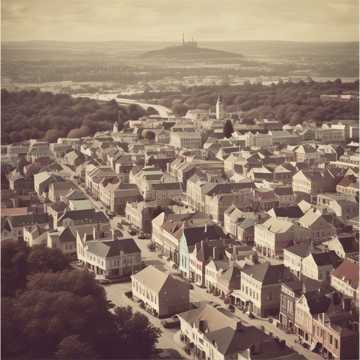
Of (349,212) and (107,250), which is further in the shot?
(349,212)

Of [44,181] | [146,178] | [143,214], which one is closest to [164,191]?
[146,178]

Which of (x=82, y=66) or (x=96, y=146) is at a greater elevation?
(x=82, y=66)

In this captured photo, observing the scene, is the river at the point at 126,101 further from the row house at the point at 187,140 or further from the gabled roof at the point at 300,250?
the gabled roof at the point at 300,250

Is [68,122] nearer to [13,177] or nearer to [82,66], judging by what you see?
[82,66]

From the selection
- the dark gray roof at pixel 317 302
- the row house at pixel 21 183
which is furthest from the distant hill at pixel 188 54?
the dark gray roof at pixel 317 302

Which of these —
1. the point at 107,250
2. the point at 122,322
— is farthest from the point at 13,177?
the point at 122,322

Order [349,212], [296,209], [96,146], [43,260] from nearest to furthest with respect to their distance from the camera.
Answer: [43,260]
[296,209]
[349,212]
[96,146]

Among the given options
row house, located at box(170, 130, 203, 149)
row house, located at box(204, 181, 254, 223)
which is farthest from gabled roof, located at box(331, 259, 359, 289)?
row house, located at box(170, 130, 203, 149)
